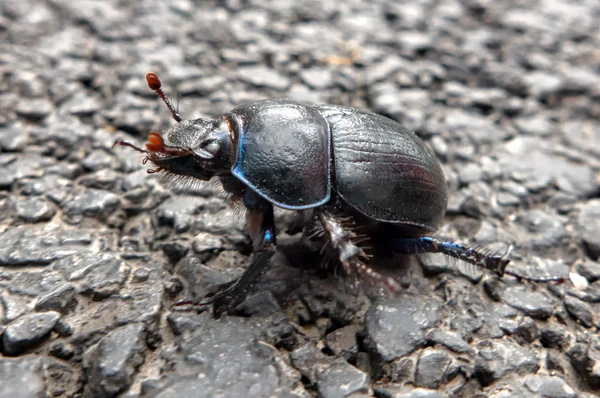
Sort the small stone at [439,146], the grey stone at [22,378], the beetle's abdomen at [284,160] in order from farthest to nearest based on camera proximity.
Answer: the small stone at [439,146] < the beetle's abdomen at [284,160] < the grey stone at [22,378]

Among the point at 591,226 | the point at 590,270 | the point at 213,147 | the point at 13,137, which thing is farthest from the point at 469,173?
the point at 13,137

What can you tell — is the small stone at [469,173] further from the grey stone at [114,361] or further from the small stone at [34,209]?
the small stone at [34,209]

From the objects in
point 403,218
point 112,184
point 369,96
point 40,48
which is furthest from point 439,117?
point 40,48

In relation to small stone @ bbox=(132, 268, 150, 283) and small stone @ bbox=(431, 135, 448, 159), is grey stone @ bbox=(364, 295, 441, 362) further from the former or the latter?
small stone @ bbox=(431, 135, 448, 159)

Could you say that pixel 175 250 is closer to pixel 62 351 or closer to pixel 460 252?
pixel 62 351

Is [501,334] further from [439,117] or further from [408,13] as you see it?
[408,13]

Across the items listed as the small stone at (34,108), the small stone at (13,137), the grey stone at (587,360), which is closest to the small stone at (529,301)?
the grey stone at (587,360)

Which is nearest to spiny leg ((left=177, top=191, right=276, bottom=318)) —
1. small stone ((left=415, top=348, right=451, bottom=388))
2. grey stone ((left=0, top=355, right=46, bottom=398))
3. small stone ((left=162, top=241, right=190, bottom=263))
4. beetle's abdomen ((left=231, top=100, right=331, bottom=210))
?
beetle's abdomen ((left=231, top=100, right=331, bottom=210))
